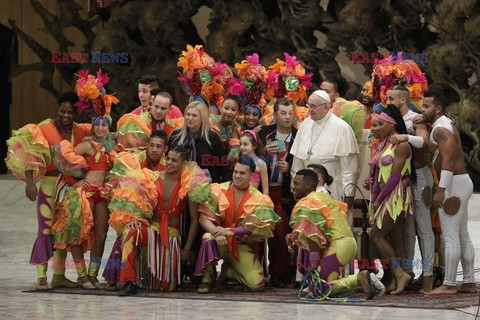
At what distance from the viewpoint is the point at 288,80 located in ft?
32.9

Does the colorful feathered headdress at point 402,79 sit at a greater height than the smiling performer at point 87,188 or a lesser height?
greater

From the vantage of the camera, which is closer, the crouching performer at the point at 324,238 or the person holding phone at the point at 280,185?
the crouching performer at the point at 324,238

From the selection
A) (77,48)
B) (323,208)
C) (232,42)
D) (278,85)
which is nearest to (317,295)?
(323,208)

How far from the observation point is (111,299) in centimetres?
852

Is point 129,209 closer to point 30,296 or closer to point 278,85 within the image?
point 30,296

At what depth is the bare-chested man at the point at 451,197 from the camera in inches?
344

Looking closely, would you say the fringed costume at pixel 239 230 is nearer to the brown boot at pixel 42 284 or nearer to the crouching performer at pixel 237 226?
the crouching performer at pixel 237 226

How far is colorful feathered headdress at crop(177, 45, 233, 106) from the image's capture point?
998 cm

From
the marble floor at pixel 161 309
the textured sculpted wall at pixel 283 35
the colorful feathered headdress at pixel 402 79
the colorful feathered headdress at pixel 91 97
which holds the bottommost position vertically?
the marble floor at pixel 161 309

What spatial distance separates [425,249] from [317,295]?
36.6 inches

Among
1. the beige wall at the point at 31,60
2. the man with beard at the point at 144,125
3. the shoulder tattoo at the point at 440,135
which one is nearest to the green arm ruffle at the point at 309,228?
the shoulder tattoo at the point at 440,135

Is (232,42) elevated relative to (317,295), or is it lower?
elevated

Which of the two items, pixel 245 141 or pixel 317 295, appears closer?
pixel 317 295

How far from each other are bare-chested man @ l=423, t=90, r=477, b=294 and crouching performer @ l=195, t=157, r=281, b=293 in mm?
1164
